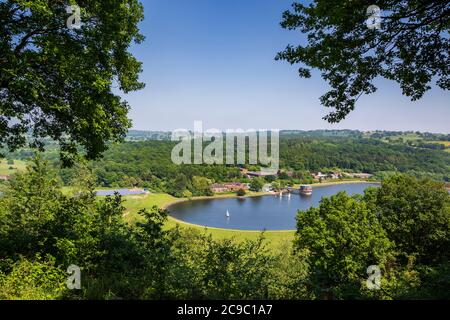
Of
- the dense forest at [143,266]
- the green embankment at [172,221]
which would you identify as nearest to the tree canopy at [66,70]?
the dense forest at [143,266]

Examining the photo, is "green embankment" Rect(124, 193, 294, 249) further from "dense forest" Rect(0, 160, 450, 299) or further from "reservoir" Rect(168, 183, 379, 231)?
"dense forest" Rect(0, 160, 450, 299)

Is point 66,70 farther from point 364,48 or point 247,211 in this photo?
point 247,211

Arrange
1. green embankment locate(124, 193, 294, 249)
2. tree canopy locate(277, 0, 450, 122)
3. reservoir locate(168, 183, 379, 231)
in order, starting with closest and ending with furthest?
tree canopy locate(277, 0, 450, 122) < green embankment locate(124, 193, 294, 249) < reservoir locate(168, 183, 379, 231)

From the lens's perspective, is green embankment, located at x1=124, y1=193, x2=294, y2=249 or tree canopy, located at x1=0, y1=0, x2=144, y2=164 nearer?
tree canopy, located at x1=0, y1=0, x2=144, y2=164

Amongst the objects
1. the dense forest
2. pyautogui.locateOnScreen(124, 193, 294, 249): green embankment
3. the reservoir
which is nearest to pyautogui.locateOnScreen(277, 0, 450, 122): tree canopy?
the dense forest
